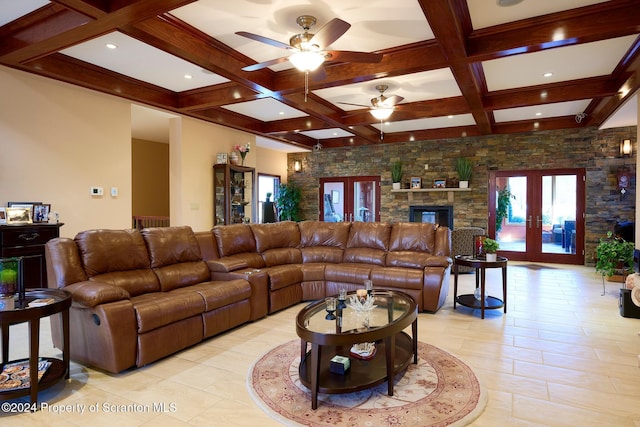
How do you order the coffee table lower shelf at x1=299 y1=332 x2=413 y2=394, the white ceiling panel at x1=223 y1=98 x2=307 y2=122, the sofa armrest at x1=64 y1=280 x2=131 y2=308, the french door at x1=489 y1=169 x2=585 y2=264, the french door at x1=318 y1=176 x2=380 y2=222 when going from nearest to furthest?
the coffee table lower shelf at x1=299 y1=332 x2=413 y2=394
the sofa armrest at x1=64 y1=280 x2=131 y2=308
the white ceiling panel at x1=223 y1=98 x2=307 y2=122
the french door at x1=489 y1=169 x2=585 y2=264
the french door at x1=318 y1=176 x2=380 y2=222

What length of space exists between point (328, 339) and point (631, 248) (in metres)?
5.41

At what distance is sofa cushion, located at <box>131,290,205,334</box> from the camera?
9.27 feet

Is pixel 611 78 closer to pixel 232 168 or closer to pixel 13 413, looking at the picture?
pixel 232 168

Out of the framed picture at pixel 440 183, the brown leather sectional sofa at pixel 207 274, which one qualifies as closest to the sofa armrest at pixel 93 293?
the brown leather sectional sofa at pixel 207 274

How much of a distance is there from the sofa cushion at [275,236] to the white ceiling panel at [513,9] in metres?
3.50

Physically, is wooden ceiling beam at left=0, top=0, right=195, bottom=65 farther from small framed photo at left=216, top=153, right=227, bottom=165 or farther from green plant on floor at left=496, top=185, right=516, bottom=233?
green plant on floor at left=496, top=185, right=516, bottom=233

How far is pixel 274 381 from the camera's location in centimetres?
264

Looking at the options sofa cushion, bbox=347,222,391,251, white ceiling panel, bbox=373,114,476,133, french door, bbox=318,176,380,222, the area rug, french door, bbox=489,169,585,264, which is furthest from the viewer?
french door, bbox=318,176,380,222

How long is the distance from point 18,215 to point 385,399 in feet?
14.1

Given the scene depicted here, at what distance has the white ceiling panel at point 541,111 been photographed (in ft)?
21.3

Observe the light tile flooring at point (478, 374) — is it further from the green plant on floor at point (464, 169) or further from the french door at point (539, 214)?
the green plant on floor at point (464, 169)

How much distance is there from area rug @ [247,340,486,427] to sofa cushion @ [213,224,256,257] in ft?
5.95

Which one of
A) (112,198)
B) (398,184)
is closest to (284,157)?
(398,184)

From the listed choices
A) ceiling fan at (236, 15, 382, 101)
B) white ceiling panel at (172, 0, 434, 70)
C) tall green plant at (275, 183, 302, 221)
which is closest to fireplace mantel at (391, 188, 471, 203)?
tall green plant at (275, 183, 302, 221)
